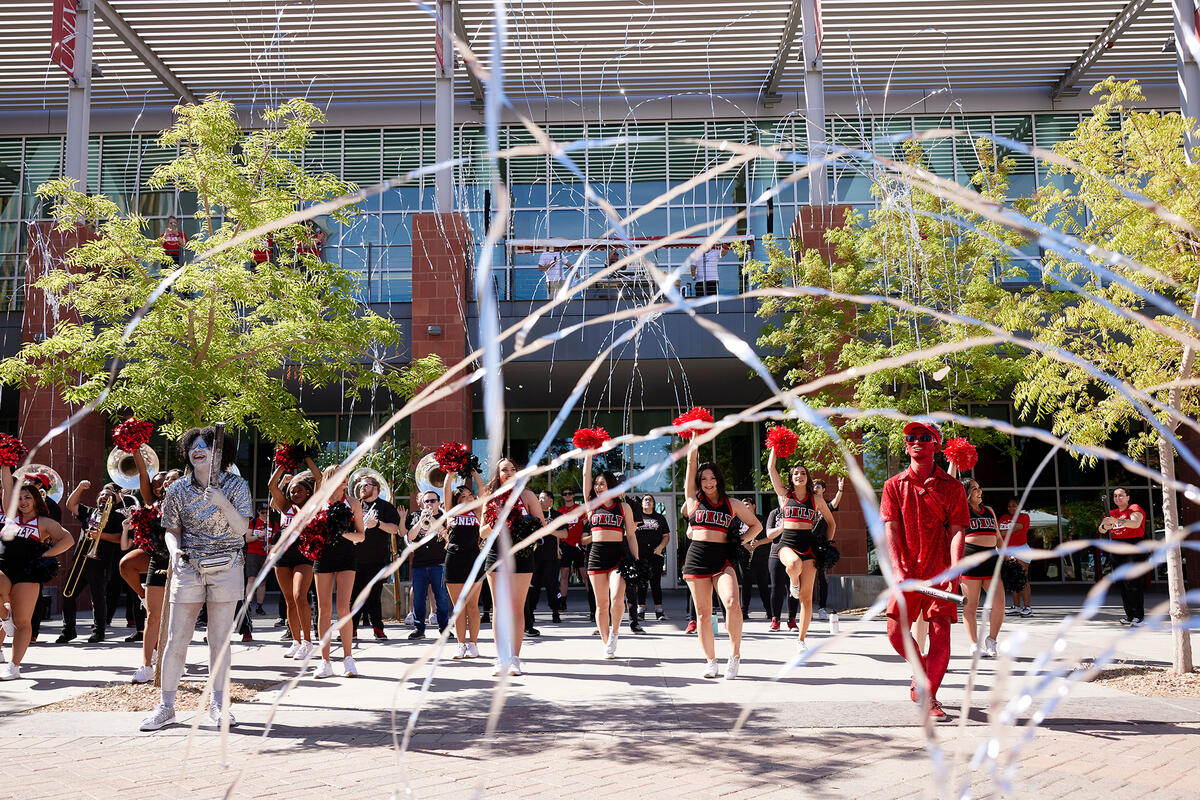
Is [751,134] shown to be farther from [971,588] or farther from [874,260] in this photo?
[971,588]

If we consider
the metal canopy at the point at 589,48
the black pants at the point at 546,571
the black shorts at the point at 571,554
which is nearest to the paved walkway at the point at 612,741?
the black pants at the point at 546,571

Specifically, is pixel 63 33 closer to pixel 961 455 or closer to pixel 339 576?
pixel 339 576

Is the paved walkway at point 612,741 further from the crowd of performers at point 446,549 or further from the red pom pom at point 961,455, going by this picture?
the red pom pom at point 961,455

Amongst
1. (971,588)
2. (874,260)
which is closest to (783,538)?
(971,588)

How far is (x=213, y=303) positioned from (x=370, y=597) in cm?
539

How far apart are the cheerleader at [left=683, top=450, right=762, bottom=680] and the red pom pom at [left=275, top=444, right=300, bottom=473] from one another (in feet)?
10.5

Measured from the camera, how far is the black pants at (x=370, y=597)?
363 inches

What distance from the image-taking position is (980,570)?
7559 mm

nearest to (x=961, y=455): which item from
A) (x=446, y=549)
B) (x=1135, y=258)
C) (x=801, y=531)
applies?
(x=1135, y=258)

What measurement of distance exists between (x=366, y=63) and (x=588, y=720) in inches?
683

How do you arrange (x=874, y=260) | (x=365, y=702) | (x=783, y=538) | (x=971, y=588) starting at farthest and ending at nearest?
(x=874, y=260) < (x=783, y=538) < (x=971, y=588) < (x=365, y=702)

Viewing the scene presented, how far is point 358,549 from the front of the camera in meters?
9.15

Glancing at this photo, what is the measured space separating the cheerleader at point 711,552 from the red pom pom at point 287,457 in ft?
10.5

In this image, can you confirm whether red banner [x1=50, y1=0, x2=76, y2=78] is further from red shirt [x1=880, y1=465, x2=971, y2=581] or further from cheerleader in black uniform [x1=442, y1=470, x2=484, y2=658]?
red shirt [x1=880, y1=465, x2=971, y2=581]
